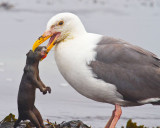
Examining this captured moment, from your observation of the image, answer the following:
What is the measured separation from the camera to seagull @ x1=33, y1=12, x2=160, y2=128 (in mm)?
6816

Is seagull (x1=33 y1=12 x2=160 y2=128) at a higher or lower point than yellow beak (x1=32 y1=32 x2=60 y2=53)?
lower

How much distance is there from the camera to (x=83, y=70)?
6789 mm

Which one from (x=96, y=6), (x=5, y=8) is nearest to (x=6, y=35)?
(x=5, y=8)

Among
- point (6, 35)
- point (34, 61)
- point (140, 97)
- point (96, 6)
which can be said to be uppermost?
point (96, 6)

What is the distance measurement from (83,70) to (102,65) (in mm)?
255

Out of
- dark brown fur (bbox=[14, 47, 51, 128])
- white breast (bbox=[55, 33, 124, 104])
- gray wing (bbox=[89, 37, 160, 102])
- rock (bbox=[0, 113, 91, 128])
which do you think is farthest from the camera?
rock (bbox=[0, 113, 91, 128])

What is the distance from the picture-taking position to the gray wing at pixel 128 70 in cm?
690

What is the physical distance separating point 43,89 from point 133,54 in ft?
3.94

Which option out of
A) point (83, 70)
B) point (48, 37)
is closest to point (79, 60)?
point (83, 70)

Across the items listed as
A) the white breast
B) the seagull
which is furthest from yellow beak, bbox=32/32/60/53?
the white breast

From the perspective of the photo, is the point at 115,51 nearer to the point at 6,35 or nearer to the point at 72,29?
the point at 72,29

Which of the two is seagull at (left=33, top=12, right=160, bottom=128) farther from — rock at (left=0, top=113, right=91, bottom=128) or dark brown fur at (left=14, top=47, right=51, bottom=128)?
rock at (left=0, top=113, right=91, bottom=128)

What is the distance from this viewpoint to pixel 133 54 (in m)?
6.98

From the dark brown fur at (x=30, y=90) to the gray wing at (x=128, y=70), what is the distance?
0.72 m
